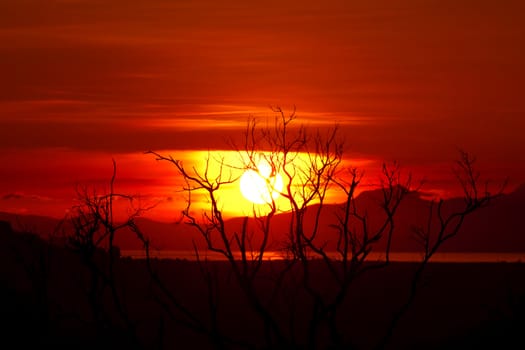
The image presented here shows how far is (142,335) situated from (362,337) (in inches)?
390

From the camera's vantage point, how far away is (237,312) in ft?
139

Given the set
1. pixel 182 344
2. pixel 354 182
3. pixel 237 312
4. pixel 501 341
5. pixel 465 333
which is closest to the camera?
pixel 354 182

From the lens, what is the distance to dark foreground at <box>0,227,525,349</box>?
32688 mm

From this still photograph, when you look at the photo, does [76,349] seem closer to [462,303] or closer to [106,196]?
[106,196]

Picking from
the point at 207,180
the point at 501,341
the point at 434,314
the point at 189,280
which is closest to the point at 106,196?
the point at 207,180

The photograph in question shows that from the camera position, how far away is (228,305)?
4359 centimetres

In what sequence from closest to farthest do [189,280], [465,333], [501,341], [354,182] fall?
[354,182] < [501,341] < [465,333] < [189,280]

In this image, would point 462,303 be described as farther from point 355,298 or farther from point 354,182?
point 354,182

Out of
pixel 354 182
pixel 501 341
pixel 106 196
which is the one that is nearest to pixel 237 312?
pixel 501 341

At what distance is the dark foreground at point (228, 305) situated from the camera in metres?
32.7

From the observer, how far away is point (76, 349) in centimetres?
3309

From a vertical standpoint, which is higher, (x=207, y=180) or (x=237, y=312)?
(x=207, y=180)

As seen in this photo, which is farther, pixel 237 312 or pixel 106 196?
pixel 237 312

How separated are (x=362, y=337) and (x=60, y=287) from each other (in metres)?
15.1
